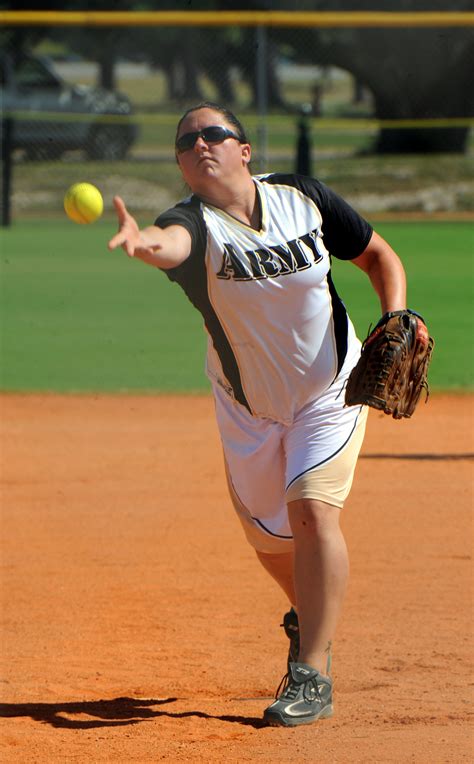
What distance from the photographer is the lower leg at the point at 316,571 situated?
11.1ft

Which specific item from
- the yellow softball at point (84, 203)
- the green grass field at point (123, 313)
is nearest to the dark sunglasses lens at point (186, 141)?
the yellow softball at point (84, 203)

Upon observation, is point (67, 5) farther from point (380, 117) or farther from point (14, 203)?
point (14, 203)

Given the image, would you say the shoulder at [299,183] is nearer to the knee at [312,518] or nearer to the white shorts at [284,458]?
the white shorts at [284,458]

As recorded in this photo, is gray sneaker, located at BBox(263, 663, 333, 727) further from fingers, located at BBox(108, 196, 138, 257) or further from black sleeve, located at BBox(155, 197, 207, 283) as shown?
fingers, located at BBox(108, 196, 138, 257)

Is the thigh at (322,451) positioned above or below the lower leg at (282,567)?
above

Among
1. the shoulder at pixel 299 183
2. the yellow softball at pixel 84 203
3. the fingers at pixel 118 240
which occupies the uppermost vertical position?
the shoulder at pixel 299 183

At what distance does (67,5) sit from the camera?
1286 inches

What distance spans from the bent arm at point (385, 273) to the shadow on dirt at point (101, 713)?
131cm

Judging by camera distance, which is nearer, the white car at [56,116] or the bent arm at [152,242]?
the bent arm at [152,242]

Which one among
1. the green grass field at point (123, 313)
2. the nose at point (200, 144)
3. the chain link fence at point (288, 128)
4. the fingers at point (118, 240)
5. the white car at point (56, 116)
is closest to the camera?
the fingers at point (118, 240)

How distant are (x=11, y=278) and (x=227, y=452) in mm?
10380

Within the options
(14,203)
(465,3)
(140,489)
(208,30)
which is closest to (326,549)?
(140,489)

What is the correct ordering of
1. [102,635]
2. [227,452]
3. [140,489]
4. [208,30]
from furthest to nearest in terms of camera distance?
[208,30] < [140,489] < [102,635] < [227,452]

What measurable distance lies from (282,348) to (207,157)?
1.92ft
